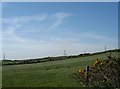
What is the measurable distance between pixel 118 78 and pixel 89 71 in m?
4.85

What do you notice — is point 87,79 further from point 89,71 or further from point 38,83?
point 38,83

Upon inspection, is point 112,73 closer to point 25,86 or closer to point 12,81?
point 25,86

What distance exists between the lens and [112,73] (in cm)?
2384

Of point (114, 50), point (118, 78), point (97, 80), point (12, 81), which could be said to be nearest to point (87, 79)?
point (97, 80)

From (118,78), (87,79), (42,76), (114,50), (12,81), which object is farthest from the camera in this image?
(114,50)

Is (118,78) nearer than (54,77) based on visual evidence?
Yes

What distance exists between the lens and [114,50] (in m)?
54.5

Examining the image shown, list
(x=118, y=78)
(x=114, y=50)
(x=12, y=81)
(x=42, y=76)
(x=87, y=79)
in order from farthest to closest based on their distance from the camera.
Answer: (x=114, y=50) < (x=42, y=76) < (x=12, y=81) < (x=87, y=79) < (x=118, y=78)

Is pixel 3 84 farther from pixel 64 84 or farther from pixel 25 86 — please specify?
pixel 64 84

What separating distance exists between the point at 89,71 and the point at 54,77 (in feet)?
11.1

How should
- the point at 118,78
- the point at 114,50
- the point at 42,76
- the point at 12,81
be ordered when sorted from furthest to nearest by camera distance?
1. the point at 114,50
2. the point at 42,76
3. the point at 12,81
4. the point at 118,78

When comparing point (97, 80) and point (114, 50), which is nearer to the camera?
point (97, 80)

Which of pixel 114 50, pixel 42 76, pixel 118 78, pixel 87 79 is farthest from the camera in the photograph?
pixel 114 50

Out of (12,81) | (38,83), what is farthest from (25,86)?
(12,81)
